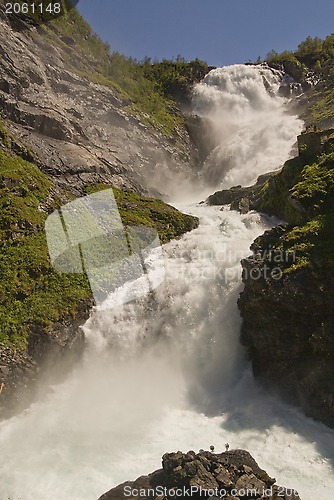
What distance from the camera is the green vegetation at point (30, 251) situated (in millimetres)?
14914

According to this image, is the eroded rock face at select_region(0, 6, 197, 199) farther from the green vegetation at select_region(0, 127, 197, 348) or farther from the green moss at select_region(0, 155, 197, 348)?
the green moss at select_region(0, 155, 197, 348)

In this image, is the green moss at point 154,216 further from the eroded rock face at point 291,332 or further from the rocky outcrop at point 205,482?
the rocky outcrop at point 205,482

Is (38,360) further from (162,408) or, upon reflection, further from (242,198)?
(242,198)

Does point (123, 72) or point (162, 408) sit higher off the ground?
point (123, 72)

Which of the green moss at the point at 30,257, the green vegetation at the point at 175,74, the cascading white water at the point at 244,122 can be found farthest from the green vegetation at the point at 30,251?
the green vegetation at the point at 175,74

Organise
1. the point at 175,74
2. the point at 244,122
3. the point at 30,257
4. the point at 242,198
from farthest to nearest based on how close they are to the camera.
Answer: the point at 175,74, the point at 244,122, the point at 242,198, the point at 30,257

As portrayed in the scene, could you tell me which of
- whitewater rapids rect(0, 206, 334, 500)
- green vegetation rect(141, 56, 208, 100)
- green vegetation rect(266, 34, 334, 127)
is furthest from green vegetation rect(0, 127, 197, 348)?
green vegetation rect(141, 56, 208, 100)

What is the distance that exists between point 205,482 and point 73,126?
29.1m

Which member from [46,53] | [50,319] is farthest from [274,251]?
[46,53]

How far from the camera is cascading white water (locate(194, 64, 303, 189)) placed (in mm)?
39469

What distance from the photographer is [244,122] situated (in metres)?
52.7

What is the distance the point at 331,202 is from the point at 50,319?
12.7 metres

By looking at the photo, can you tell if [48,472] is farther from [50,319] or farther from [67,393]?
[50,319]

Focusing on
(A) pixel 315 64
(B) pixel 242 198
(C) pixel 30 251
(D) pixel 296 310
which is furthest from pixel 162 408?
(A) pixel 315 64
